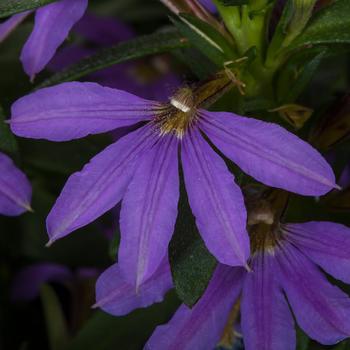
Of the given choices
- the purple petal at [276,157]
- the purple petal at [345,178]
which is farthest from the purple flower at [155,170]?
the purple petal at [345,178]

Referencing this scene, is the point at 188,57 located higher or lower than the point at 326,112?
higher

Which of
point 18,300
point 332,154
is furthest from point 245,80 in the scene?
point 18,300

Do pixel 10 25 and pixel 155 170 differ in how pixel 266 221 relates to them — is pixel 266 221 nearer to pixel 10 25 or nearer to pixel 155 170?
pixel 155 170

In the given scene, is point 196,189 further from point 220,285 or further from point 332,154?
point 332,154

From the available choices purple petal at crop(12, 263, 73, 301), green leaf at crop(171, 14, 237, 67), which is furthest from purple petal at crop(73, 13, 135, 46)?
green leaf at crop(171, 14, 237, 67)

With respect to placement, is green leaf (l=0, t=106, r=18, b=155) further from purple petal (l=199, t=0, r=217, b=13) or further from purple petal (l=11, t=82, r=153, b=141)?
purple petal (l=199, t=0, r=217, b=13)

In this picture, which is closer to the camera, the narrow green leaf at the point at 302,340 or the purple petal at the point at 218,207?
the purple petal at the point at 218,207

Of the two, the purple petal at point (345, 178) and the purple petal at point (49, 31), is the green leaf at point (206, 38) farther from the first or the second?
the purple petal at point (345, 178)
